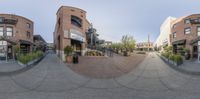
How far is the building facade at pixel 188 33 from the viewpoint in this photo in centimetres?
2023

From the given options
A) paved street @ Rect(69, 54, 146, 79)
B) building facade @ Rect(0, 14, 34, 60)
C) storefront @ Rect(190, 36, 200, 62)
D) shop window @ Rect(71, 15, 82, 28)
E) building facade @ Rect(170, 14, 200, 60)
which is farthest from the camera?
shop window @ Rect(71, 15, 82, 28)

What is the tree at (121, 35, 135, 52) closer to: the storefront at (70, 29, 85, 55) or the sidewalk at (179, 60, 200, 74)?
the storefront at (70, 29, 85, 55)

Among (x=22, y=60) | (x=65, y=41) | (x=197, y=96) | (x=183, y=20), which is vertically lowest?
(x=197, y=96)

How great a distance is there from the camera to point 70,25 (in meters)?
19.5

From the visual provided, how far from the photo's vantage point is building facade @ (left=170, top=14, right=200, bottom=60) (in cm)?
2023

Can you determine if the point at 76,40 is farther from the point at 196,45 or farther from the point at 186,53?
the point at 196,45

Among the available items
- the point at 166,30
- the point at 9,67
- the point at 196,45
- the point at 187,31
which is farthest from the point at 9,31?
the point at 166,30

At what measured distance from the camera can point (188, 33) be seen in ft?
76.1

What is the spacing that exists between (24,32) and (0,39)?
356 inches

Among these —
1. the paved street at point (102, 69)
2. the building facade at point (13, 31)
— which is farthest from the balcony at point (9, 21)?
the paved street at point (102, 69)

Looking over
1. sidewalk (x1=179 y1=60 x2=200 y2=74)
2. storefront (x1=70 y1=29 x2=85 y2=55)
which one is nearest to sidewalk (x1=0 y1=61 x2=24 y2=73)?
storefront (x1=70 y1=29 x2=85 y2=55)

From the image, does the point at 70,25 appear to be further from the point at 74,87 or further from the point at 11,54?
the point at 74,87

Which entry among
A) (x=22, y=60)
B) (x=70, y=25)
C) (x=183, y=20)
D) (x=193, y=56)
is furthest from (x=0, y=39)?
(x=183, y=20)

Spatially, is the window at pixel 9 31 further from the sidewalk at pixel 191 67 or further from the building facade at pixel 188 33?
the building facade at pixel 188 33
